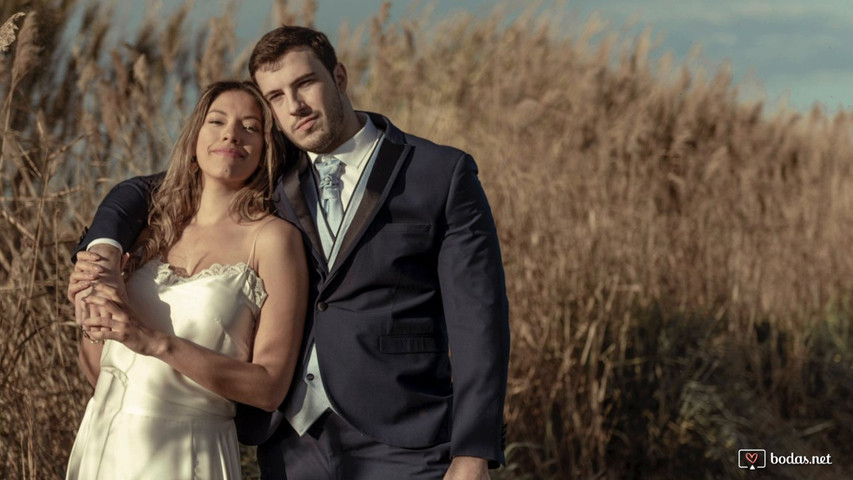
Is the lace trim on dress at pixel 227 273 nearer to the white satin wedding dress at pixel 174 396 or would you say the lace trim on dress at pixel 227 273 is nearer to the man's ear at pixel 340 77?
the white satin wedding dress at pixel 174 396

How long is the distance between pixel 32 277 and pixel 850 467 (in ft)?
13.6

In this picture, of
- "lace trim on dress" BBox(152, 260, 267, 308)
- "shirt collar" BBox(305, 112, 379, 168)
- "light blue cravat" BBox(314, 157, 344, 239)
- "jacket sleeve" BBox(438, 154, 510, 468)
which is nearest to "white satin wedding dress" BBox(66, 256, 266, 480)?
"lace trim on dress" BBox(152, 260, 267, 308)

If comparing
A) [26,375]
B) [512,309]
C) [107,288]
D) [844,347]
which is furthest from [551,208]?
[107,288]

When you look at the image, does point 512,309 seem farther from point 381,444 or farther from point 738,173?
point 738,173

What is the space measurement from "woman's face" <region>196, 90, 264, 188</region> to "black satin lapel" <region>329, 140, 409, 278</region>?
0.30 metres

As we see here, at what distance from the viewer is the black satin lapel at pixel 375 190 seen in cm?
233

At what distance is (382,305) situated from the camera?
2330 millimetres

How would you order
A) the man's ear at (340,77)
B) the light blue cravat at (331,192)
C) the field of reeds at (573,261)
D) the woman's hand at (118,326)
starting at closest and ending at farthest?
the woman's hand at (118,326) → the light blue cravat at (331,192) → the man's ear at (340,77) → the field of reeds at (573,261)

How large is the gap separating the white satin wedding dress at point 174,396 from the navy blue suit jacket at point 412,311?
13cm

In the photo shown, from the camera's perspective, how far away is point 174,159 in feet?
8.41

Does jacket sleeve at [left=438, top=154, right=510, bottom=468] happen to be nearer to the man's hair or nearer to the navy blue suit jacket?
the navy blue suit jacket

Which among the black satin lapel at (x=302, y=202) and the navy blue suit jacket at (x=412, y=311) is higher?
the black satin lapel at (x=302, y=202)

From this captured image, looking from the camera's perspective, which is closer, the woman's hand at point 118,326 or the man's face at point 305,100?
the woman's hand at point 118,326
